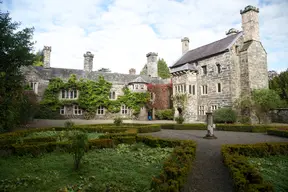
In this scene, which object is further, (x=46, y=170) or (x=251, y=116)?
(x=251, y=116)

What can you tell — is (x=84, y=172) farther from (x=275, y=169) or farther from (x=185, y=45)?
(x=185, y=45)

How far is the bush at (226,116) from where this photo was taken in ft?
72.7

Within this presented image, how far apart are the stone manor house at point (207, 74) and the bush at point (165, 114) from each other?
131cm

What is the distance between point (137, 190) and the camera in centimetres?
498

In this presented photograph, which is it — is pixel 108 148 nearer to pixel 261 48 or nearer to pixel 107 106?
pixel 107 106

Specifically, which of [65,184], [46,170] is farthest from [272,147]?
[46,170]

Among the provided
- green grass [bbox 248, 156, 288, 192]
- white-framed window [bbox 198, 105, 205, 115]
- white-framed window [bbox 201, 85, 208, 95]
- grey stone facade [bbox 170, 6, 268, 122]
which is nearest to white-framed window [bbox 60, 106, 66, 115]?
grey stone facade [bbox 170, 6, 268, 122]

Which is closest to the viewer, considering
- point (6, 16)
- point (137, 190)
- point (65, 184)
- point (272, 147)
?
point (137, 190)

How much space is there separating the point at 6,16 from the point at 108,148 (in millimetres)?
15117

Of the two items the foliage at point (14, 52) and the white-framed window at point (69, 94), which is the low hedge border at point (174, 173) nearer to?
the foliage at point (14, 52)

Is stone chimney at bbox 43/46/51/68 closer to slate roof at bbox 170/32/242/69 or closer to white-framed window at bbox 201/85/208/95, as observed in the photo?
slate roof at bbox 170/32/242/69

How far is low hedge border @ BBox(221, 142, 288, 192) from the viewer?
4340 mm

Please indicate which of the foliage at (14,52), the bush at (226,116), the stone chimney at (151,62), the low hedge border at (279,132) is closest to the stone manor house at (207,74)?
the bush at (226,116)

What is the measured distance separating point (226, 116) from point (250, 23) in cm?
1172
